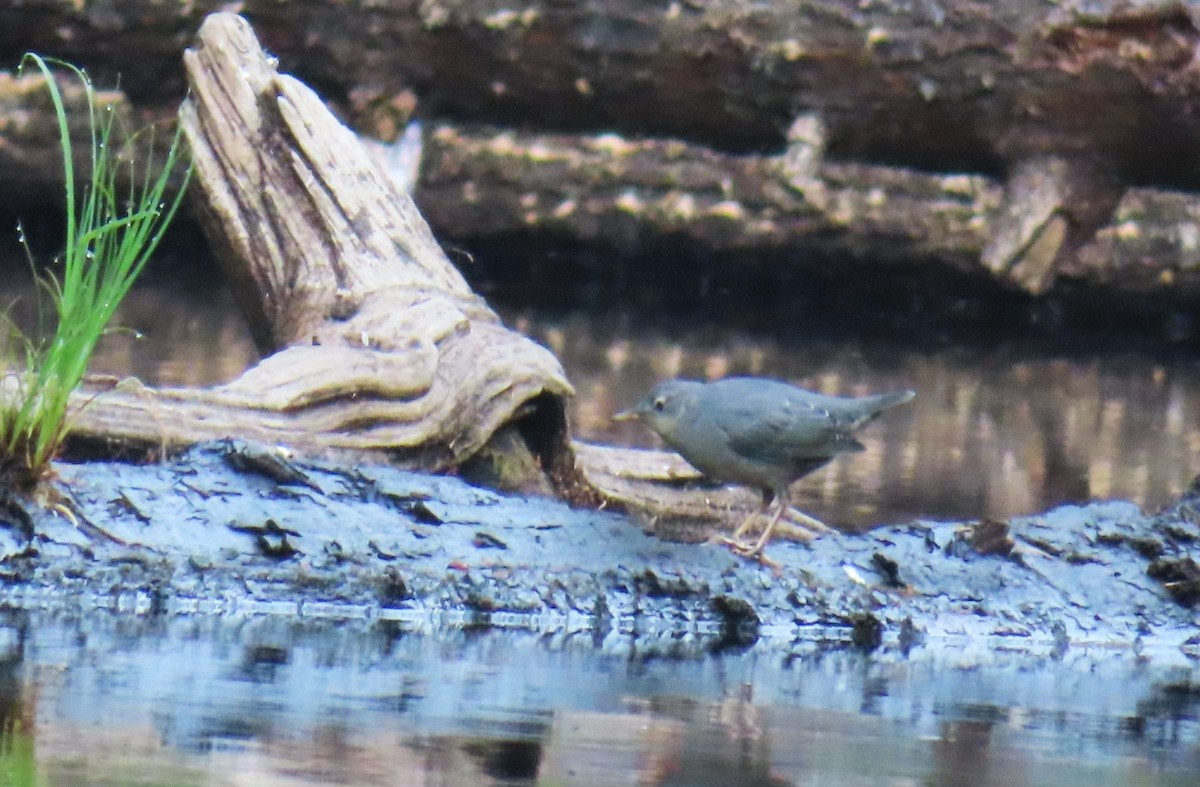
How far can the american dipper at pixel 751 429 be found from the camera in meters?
3.97

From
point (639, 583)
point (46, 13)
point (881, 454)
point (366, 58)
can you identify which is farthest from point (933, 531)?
point (46, 13)

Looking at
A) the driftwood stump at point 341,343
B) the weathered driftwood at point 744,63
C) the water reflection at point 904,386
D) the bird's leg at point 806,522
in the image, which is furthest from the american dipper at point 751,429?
the weathered driftwood at point 744,63

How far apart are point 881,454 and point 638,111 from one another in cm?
318

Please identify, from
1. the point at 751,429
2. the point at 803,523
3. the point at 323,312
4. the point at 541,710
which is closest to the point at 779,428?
the point at 751,429

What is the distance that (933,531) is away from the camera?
13.3 ft

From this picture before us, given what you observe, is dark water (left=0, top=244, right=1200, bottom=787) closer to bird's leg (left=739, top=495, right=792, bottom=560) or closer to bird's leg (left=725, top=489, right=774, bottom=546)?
bird's leg (left=739, top=495, right=792, bottom=560)

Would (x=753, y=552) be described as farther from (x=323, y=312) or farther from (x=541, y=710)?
(x=323, y=312)

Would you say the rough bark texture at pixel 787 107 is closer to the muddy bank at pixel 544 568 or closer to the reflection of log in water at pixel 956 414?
the reflection of log in water at pixel 956 414

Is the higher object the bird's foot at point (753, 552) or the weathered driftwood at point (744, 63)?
the weathered driftwood at point (744, 63)

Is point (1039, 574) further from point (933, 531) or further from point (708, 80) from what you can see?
point (708, 80)

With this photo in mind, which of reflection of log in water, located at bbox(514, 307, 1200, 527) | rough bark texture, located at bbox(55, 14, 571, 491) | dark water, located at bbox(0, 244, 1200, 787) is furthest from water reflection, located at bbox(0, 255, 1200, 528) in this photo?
dark water, located at bbox(0, 244, 1200, 787)

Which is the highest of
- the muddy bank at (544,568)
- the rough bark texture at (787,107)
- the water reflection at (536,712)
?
the rough bark texture at (787,107)

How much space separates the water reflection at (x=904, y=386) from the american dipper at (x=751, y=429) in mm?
1170

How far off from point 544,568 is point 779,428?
63cm
